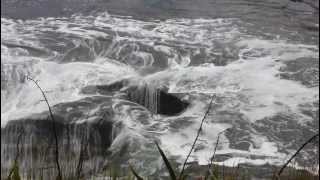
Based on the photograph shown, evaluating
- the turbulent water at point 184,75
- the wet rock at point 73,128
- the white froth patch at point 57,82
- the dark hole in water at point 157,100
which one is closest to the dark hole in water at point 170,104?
the dark hole in water at point 157,100

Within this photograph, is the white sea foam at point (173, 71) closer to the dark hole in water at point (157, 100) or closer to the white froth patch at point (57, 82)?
the white froth patch at point (57, 82)

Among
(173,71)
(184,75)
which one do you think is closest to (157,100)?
(184,75)

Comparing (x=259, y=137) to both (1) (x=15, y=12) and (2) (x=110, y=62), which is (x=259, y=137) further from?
(1) (x=15, y=12)

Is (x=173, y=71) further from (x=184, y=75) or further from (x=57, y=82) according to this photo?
(x=57, y=82)

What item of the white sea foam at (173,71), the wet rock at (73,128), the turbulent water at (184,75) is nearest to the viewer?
the wet rock at (73,128)

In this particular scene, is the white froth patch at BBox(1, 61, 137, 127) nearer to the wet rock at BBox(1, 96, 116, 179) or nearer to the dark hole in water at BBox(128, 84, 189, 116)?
the wet rock at BBox(1, 96, 116, 179)

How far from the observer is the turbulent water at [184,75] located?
20.1ft

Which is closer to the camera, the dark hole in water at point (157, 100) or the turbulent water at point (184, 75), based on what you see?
the turbulent water at point (184, 75)

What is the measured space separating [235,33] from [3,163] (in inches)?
219

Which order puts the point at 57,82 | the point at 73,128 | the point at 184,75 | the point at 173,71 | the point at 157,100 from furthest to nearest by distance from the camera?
the point at 173,71, the point at 184,75, the point at 57,82, the point at 157,100, the point at 73,128

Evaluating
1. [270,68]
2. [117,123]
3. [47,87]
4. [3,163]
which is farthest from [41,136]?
[270,68]

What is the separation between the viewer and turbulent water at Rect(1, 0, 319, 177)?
20.1 ft

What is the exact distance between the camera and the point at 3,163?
19.5 ft

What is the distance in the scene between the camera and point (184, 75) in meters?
8.17
